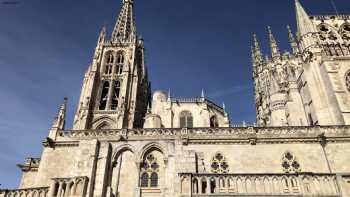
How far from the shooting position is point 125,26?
55.7m

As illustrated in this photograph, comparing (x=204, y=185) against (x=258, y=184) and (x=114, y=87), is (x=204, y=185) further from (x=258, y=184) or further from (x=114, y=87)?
(x=114, y=87)

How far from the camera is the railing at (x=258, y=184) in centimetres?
1371

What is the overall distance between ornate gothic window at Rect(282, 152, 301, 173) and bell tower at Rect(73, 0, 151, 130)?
2354 centimetres

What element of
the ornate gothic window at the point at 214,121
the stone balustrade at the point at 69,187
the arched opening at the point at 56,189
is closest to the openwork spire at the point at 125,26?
the ornate gothic window at the point at 214,121

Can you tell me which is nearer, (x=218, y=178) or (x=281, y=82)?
(x=218, y=178)

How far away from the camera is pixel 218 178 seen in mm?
14656

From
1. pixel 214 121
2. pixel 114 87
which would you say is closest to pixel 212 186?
pixel 214 121

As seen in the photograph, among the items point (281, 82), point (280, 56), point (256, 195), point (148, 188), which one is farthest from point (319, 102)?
point (280, 56)

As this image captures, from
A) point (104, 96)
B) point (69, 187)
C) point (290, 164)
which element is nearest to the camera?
point (69, 187)

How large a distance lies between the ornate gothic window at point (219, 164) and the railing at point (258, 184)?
3.28 metres

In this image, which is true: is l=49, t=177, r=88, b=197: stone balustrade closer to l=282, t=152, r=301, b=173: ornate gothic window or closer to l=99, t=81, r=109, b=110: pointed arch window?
l=282, t=152, r=301, b=173: ornate gothic window

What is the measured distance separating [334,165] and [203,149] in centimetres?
794

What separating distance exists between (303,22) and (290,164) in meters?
17.9

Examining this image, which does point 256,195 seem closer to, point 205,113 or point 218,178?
point 218,178
